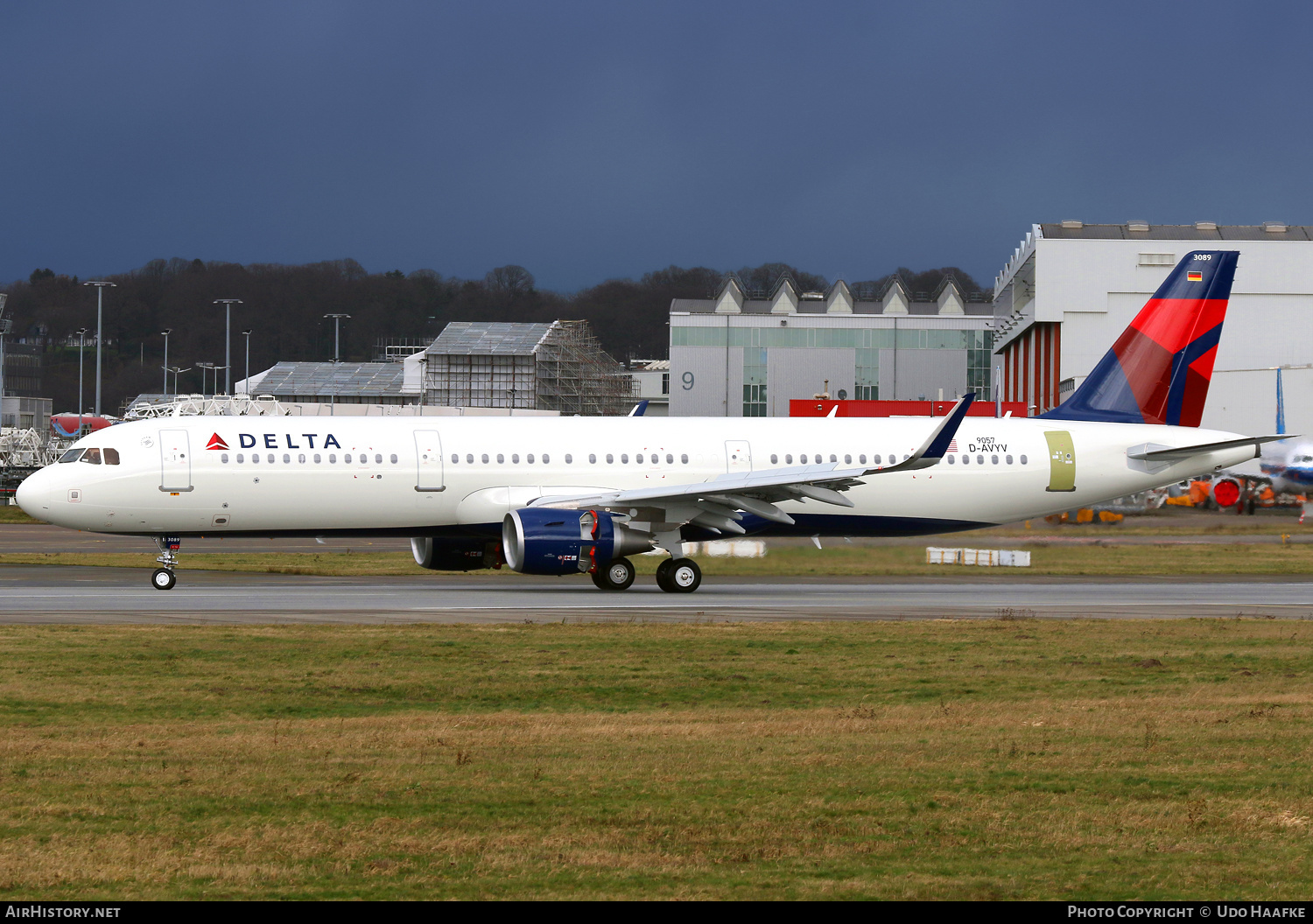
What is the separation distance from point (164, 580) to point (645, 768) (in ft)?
65.8

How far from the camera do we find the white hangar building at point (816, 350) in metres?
116

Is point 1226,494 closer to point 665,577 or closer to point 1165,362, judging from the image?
point 1165,362

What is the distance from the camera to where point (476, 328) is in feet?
538

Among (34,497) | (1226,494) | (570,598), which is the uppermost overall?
(1226,494)

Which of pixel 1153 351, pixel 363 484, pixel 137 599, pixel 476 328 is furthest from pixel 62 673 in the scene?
pixel 476 328

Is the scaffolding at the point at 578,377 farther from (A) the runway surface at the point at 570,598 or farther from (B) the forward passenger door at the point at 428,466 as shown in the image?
(B) the forward passenger door at the point at 428,466

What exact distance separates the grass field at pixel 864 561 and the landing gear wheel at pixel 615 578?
12.0 ft

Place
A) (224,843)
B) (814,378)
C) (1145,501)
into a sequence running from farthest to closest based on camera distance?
1. (814,378)
2. (1145,501)
3. (224,843)

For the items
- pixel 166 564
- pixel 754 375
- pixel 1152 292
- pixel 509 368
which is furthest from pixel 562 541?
pixel 509 368

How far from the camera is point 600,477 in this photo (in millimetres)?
30969

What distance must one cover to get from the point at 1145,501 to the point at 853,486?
2763cm

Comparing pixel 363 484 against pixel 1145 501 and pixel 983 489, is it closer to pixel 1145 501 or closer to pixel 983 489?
pixel 983 489

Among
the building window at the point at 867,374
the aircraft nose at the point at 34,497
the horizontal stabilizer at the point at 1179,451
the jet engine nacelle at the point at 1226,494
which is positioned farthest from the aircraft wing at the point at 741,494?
the building window at the point at 867,374

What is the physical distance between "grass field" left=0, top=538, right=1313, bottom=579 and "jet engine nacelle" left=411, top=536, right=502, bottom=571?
10.8ft
